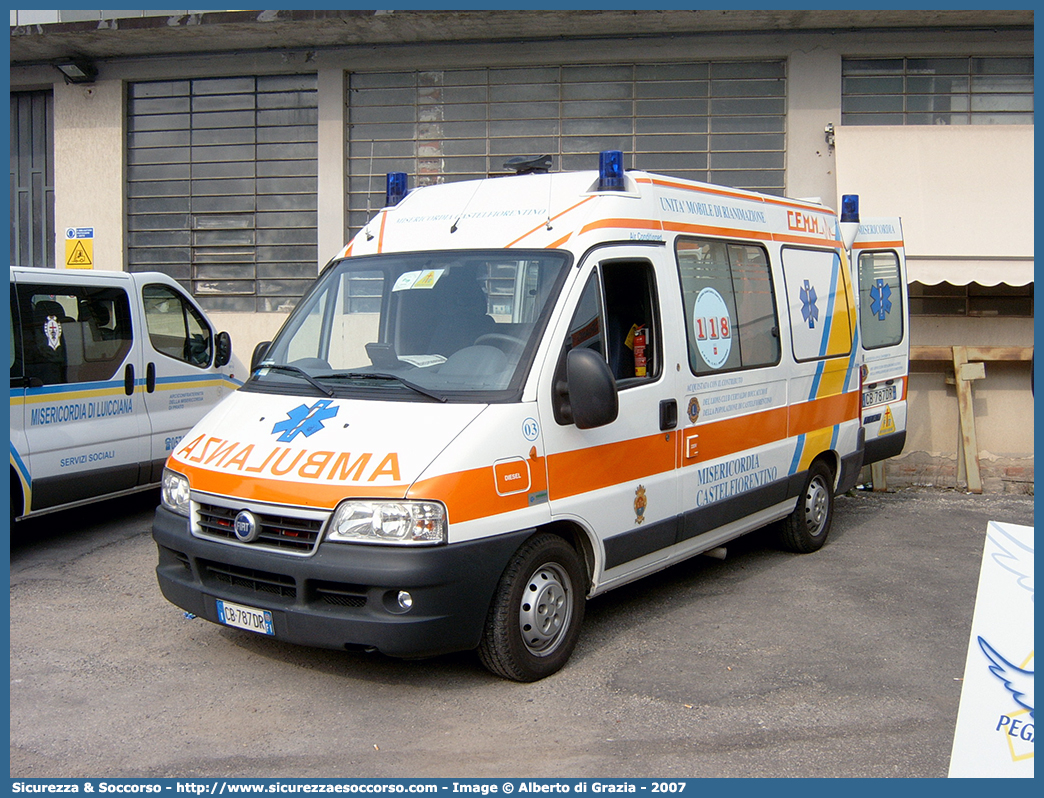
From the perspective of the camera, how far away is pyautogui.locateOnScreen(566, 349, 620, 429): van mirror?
14.8 feet

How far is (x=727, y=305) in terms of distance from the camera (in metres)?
6.02

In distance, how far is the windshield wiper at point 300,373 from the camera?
480cm

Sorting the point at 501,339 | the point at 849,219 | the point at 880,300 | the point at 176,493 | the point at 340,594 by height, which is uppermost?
the point at 849,219

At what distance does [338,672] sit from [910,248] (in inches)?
301

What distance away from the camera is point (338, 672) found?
4801mm

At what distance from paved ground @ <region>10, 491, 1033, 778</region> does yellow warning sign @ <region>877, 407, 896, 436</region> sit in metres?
1.64

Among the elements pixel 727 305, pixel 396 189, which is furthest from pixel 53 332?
pixel 727 305

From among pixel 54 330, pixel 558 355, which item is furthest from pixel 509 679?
pixel 54 330

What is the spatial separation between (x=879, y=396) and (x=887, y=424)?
1.01ft

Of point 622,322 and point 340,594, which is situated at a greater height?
point 622,322

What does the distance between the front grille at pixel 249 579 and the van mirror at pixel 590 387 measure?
1.53 m

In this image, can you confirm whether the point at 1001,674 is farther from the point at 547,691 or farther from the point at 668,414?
the point at 668,414

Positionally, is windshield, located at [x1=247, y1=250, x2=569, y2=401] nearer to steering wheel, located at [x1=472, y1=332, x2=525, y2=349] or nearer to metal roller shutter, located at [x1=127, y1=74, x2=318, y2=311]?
steering wheel, located at [x1=472, y1=332, x2=525, y2=349]

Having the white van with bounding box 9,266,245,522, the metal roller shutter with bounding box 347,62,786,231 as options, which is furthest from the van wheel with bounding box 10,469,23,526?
the metal roller shutter with bounding box 347,62,786,231
